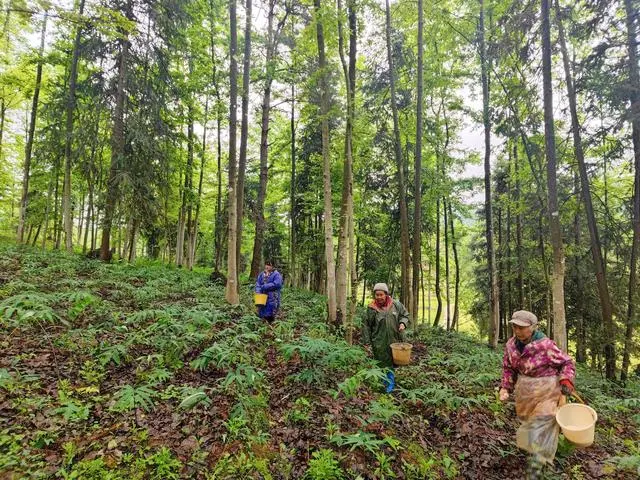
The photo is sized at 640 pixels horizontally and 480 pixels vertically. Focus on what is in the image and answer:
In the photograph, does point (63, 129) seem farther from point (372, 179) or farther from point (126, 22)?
point (372, 179)

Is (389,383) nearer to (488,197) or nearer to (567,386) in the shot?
(567,386)

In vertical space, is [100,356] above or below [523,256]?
below

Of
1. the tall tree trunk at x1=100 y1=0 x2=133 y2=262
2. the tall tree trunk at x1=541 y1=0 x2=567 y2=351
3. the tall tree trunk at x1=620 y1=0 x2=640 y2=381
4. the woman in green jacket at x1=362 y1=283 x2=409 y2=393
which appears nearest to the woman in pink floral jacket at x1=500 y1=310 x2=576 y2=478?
Result: the woman in green jacket at x1=362 y1=283 x2=409 y2=393

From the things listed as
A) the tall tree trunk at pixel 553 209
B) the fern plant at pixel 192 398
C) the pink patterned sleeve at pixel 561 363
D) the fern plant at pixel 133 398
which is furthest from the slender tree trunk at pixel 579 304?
the fern plant at pixel 133 398

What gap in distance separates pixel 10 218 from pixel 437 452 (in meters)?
38.8

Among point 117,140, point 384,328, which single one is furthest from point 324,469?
point 117,140

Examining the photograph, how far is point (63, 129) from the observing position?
1583cm

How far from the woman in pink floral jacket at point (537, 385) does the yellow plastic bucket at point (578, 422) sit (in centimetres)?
12

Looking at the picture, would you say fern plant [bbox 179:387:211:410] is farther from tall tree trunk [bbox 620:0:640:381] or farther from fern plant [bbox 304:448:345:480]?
tall tree trunk [bbox 620:0:640:381]

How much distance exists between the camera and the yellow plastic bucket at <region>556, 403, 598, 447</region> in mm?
3656

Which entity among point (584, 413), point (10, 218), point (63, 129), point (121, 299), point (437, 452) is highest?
point (63, 129)

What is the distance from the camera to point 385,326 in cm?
616

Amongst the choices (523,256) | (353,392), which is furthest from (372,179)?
(353,392)

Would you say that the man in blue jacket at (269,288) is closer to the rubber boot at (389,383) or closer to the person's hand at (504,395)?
the rubber boot at (389,383)
